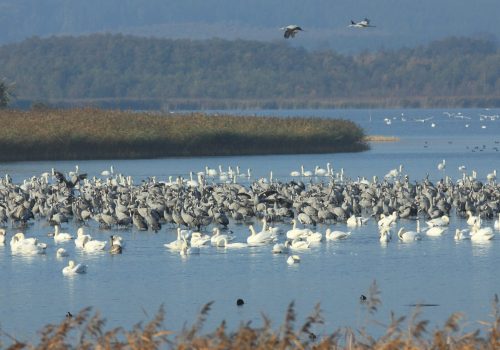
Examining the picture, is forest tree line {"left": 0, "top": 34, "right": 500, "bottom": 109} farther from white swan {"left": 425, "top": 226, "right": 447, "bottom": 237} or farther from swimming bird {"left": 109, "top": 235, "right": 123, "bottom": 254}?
swimming bird {"left": 109, "top": 235, "right": 123, "bottom": 254}

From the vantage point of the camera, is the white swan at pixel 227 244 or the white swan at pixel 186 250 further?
the white swan at pixel 227 244

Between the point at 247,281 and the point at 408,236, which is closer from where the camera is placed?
the point at 247,281

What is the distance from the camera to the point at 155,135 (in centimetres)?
5462

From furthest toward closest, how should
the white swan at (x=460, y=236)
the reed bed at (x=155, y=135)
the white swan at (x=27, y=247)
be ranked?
the reed bed at (x=155, y=135) < the white swan at (x=460, y=236) < the white swan at (x=27, y=247)

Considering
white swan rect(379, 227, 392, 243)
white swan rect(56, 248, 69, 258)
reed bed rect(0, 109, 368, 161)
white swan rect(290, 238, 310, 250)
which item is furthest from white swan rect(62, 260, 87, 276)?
reed bed rect(0, 109, 368, 161)

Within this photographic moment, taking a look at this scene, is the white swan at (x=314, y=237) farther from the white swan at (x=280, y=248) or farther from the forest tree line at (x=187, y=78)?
the forest tree line at (x=187, y=78)

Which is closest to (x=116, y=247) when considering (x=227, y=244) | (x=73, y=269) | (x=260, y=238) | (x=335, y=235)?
(x=227, y=244)

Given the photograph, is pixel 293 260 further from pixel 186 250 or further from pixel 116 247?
pixel 116 247

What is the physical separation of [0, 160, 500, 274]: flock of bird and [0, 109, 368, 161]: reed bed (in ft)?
Result: 56.1

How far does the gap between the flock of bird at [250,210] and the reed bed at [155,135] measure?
17.1 meters

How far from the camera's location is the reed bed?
5191cm

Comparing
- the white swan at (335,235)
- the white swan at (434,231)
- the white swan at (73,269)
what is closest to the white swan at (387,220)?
the white swan at (434,231)

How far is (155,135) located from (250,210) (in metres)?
24.8

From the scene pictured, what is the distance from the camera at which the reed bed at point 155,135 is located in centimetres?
5191
